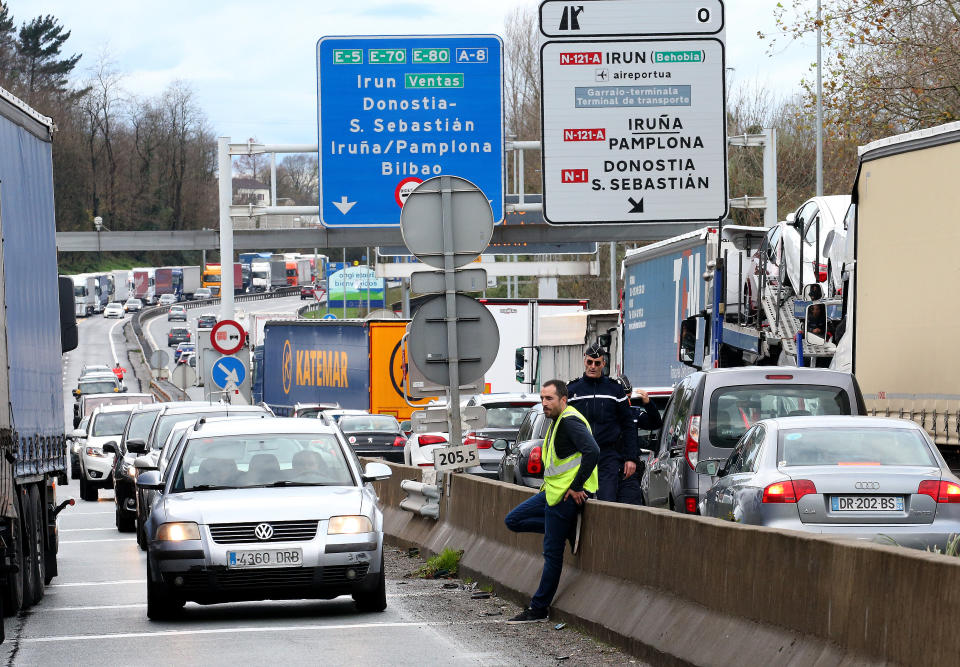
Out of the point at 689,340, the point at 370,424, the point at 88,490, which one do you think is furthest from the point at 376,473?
the point at 370,424

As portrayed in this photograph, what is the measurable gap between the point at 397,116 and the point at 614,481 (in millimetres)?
11828

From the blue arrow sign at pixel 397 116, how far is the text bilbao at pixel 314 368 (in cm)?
1654

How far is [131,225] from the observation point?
151750mm

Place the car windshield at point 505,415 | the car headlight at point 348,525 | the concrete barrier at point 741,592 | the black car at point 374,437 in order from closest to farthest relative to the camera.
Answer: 1. the concrete barrier at point 741,592
2. the car headlight at point 348,525
3. the car windshield at point 505,415
4. the black car at point 374,437

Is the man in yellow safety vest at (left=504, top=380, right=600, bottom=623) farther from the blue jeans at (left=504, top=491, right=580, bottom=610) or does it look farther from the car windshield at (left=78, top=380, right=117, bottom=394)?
the car windshield at (left=78, top=380, right=117, bottom=394)

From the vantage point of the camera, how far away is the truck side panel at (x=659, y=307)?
2193 cm

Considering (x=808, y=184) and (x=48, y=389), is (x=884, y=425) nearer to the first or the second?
(x=48, y=389)

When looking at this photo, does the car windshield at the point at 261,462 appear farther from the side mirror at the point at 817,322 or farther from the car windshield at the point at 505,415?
the car windshield at the point at 505,415

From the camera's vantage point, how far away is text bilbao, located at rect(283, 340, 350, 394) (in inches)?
1606

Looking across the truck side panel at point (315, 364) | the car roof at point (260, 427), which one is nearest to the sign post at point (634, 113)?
the car roof at point (260, 427)

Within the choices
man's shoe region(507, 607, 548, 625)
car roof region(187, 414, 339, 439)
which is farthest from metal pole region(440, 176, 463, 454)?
man's shoe region(507, 607, 548, 625)

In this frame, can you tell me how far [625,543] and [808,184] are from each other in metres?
51.3

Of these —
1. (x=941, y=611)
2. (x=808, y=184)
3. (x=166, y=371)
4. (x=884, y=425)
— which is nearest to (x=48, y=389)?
(x=884, y=425)

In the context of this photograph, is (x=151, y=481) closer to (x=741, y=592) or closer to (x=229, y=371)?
(x=741, y=592)
